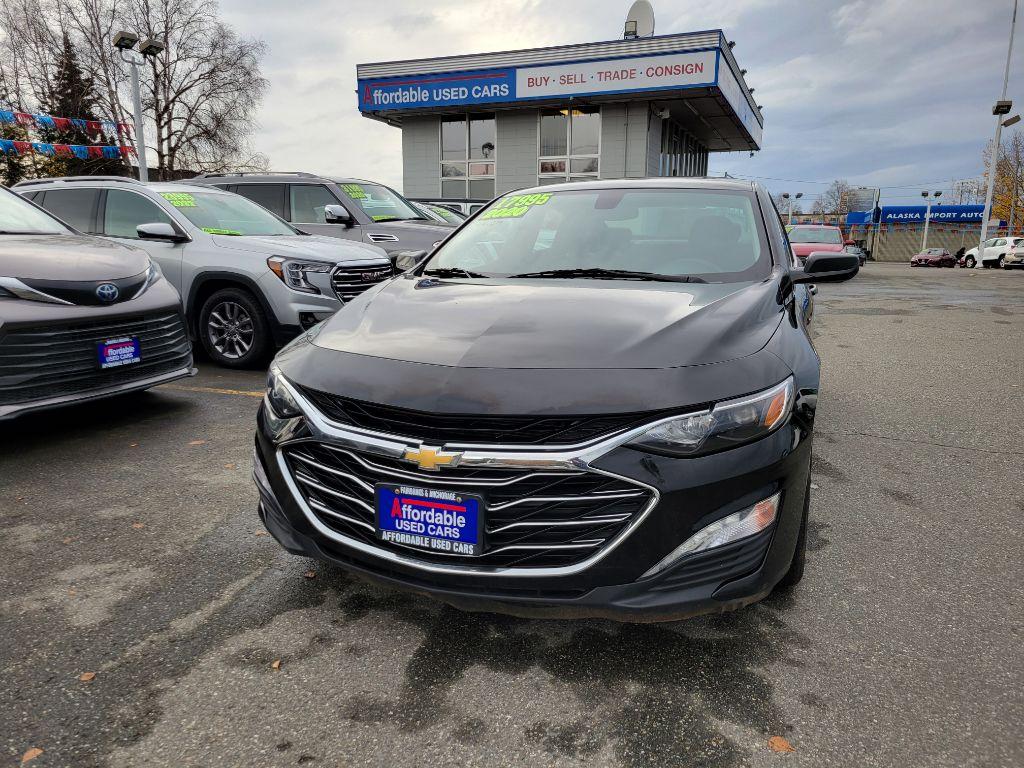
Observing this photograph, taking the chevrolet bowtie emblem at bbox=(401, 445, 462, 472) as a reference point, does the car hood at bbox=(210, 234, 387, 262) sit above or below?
above

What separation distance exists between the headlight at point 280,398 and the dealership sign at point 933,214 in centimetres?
6280

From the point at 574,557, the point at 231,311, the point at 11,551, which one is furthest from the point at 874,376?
the point at 11,551

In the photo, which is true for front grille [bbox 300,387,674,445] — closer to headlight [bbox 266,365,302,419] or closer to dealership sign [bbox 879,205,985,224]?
headlight [bbox 266,365,302,419]

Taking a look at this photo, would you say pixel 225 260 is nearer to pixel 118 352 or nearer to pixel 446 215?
pixel 118 352

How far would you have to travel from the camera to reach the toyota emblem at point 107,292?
4113 mm

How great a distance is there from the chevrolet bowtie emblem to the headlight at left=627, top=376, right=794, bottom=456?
48 cm

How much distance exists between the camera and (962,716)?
6.21ft

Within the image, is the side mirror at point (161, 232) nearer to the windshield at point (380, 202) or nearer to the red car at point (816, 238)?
the windshield at point (380, 202)

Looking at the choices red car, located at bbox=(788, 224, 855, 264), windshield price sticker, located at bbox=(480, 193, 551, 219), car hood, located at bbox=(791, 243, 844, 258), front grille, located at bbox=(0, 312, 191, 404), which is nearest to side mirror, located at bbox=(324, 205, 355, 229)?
front grille, located at bbox=(0, 312, 191, 404)

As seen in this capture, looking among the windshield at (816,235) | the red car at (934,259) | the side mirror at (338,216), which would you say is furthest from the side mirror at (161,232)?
the red car at (934,259)

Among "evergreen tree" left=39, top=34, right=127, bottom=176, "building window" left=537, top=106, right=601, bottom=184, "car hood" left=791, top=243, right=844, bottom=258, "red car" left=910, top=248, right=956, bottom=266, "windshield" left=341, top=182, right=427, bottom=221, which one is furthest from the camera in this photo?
"red car" left=910, top=248, right=956, bottom=266

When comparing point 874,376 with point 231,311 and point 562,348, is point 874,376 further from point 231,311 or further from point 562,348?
point 231,311

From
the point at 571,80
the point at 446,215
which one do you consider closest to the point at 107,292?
the point at 446,215

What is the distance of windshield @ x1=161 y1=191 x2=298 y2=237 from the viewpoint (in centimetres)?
649
